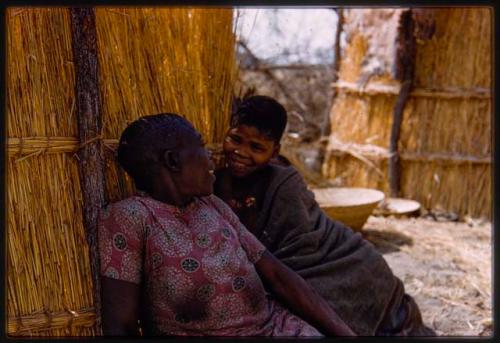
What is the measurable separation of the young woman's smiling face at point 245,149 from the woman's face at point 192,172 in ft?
1.87

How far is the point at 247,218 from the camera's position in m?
2.65

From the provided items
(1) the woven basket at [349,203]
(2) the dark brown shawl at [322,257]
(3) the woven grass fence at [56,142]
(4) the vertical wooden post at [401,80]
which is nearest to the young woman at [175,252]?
(3) the woven grass fence at [56,142]

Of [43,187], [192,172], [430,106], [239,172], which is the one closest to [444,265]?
[430,106]

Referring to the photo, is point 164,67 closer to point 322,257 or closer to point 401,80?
point 322,257

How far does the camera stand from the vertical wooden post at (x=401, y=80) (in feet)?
21.0

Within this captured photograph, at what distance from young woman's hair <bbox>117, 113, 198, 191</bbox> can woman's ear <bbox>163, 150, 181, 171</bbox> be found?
15mm

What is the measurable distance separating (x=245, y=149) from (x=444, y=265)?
2716 millimetres

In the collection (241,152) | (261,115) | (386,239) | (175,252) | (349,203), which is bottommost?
(386,239)

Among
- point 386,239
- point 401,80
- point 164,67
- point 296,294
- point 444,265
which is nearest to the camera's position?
point 296,294

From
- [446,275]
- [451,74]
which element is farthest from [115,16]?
[451,74]

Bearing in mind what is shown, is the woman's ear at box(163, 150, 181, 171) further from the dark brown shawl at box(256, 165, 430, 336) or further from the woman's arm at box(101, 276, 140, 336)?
the dark brown shawl at box(256, 165, 430, 336)

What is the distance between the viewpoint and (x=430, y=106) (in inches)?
261

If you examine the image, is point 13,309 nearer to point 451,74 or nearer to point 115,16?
point 115,16

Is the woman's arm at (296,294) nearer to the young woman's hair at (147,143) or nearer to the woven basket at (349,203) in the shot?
the young woman's hair at (147,143)
